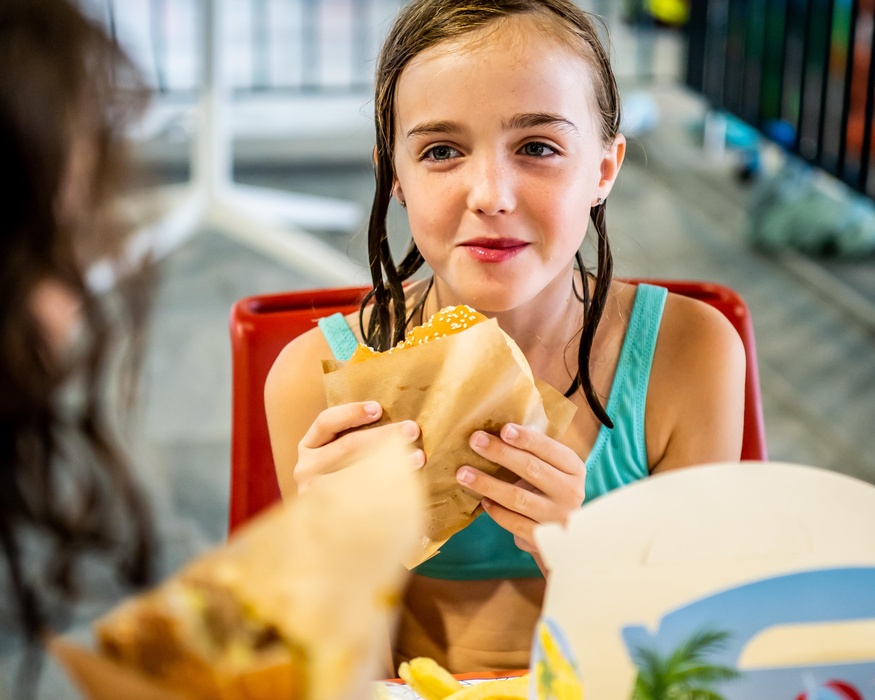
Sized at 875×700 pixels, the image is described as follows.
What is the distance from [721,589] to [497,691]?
9.9 inches

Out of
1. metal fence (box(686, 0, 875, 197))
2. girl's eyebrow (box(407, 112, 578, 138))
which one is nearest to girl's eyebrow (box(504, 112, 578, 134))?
girl's eyebrow (box(407, 112, 578, 138))

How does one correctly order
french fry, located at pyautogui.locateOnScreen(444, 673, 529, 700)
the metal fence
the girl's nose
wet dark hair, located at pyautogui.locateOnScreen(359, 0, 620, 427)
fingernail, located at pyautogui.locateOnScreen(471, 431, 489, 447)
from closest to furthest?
1. french fry, located at pyautogui.locateOnScreen(444, 673, 529, 700)
2. fingernail, located at pyautogui.locateOnScreen(471, 431, 489, 447)
3. the girl's nose
4. wet dark hair, located at pyautogui.locateOnScreen(359, 0, 620, 427)
5. the metal fence

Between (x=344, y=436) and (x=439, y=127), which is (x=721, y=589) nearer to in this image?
(x=344, y=436)

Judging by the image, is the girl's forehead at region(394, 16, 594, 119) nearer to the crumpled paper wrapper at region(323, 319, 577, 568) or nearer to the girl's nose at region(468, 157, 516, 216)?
the girl's nose at region(468, 157, 516, 216)

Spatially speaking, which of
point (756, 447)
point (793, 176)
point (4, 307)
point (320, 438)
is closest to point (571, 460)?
point (320, 438)

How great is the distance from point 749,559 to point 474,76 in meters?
0.63

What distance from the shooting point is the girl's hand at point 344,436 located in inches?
40.3

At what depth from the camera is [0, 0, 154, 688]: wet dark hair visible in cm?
61

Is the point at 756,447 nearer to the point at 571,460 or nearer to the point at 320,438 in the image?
the point at 571,460

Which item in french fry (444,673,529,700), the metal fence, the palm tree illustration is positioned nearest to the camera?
the palm tree illustration

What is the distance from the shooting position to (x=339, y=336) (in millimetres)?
1357

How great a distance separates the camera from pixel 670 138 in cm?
606

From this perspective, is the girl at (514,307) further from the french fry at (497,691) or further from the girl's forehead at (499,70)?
the french fry at (497,691)

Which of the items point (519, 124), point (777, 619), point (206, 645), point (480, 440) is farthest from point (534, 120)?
point (206, 645)
